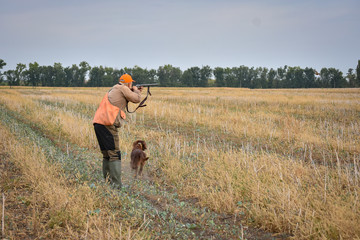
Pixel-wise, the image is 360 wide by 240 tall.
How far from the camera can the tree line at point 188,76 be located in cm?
8730

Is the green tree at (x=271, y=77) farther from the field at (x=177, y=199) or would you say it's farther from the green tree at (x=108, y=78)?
the field at (x=177, y=199)

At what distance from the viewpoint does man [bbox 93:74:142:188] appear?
5438 mm

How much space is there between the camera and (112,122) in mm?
5363

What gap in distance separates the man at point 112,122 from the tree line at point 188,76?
7487 cm

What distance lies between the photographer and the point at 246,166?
6.15 meters

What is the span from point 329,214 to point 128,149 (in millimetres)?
5608

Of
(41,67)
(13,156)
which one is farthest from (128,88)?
(41,67)

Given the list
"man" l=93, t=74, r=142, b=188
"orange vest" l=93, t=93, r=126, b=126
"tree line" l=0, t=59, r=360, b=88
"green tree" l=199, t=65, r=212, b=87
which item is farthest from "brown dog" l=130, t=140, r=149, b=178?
"green tree" l=199, t=65, r=212, b=87

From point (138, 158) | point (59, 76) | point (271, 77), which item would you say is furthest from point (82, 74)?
point (138, 158)

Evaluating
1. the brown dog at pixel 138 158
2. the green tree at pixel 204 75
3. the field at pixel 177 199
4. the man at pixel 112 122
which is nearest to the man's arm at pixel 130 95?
the man at pixel 112 122

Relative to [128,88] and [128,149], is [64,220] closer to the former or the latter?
[128,88]

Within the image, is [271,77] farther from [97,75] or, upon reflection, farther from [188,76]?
[97,75]

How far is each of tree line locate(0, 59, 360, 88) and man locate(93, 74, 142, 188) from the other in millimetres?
74871

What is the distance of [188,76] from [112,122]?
95.3 meters
